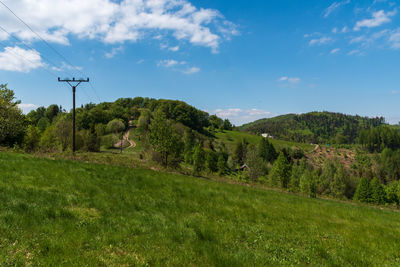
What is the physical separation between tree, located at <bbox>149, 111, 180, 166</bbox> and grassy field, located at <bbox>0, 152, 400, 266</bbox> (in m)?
21.0

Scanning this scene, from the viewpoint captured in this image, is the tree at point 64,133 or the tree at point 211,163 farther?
the tree at point 211,163

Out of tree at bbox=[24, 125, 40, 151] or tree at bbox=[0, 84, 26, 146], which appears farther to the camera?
tree at bbox=[24, 125, 40, 151]

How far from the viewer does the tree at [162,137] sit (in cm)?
3466

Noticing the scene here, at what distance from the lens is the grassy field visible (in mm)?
5801

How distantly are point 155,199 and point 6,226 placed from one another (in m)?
6.55

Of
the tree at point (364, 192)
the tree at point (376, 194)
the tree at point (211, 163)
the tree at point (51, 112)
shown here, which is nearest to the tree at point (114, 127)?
the tree at point (211, 163)

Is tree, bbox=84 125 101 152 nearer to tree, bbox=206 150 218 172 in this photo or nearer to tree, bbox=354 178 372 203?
tree, bbox=206 150 218 172

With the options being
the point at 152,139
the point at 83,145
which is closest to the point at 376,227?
the point at 152,139

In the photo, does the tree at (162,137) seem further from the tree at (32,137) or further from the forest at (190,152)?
the tree at (32,137)

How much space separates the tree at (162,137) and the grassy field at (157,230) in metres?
21.0

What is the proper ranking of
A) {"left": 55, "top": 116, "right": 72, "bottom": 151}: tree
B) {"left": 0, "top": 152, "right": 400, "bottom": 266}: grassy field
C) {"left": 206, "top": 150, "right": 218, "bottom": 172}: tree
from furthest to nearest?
{"left": 206, "top": 150, "right": 218, "bottom": 172}: tree < {"left": 55, "top": 116, "right": 72, "bottom": 151}: tree < {"left": 0, "top": 152, "right": 400, "bottom": 266}: grassy field

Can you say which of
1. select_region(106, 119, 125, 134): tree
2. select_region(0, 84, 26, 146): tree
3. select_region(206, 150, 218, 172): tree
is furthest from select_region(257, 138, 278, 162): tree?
select_region(0, 84, 26, 146): tree

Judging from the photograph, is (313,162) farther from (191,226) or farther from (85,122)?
(191,226)

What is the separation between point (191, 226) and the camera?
8539 millimetres
